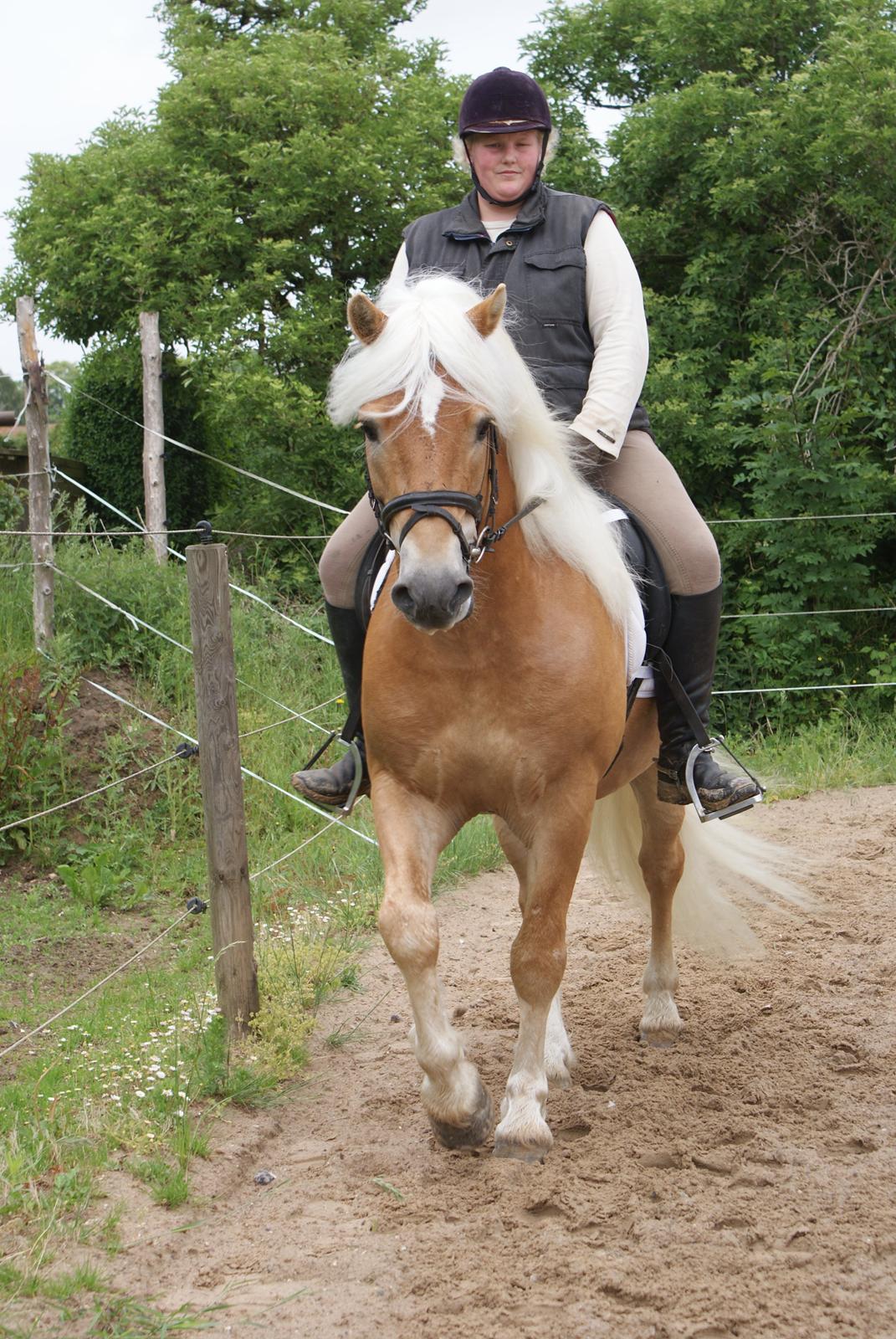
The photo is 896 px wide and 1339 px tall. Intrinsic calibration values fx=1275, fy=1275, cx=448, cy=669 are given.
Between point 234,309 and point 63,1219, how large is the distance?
→ 10.1 metres

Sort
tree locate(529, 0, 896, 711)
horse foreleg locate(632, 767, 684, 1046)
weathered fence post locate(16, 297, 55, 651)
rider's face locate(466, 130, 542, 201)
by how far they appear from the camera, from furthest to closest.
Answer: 1. tree locate(529, 0, 896, 711)
2. weathered fence post locate(16, 297, 55, 651)
3. horse foreleg locate(632, 767, 684, 1046)
4. rider's face locate(466, 130, 542, 201)

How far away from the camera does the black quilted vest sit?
393 cm

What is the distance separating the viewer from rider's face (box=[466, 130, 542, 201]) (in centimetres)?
401

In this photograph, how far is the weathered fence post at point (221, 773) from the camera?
14.1ft

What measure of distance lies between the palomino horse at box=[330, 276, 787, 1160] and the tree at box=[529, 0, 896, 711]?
7.05 m

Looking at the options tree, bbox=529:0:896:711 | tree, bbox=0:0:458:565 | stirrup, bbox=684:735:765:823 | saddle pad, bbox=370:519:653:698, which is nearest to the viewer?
saddle pad, bbox=370:519:653:698

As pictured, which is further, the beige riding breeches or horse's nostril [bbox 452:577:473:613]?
the beige riding breeches

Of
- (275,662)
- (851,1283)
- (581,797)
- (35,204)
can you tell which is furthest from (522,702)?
(35,204)

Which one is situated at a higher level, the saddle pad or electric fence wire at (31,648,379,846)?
the saddle pad

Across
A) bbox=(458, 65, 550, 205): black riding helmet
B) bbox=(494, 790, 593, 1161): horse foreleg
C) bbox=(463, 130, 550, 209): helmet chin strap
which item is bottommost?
bbox=(494, 790, 593, 1161): horse foreleg

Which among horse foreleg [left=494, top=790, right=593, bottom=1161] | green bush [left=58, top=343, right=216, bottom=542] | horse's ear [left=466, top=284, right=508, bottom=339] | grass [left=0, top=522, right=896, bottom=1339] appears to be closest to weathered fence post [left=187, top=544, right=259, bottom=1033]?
grass [left=0, top=522, right=896, bottom=1339]

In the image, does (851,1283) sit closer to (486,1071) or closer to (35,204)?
(486,1071)

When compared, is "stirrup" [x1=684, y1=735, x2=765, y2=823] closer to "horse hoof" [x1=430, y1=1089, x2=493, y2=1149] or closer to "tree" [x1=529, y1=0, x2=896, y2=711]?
"horse hoof" [x1=430, y1=1089, x2=493, y2=1149]

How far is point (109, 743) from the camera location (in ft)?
26.5
